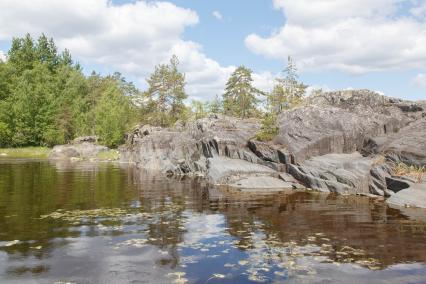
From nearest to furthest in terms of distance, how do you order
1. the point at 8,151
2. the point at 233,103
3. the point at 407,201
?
the point at 407,201, the point at 233,103, the point at 8,151

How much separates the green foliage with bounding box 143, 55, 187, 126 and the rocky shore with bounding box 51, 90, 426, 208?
40.7 m

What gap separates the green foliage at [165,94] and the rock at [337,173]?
200 ft

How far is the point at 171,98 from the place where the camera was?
98.4 metres

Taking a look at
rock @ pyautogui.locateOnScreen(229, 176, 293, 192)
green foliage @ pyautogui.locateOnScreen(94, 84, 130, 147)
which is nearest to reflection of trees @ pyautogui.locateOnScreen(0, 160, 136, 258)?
rock @ pyautogui.locateOnScreen(229, 176, 293, 192)

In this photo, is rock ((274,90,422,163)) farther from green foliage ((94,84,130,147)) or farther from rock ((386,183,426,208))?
green foliage ((94,84,130,147))

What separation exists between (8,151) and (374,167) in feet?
328

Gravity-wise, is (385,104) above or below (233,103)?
below

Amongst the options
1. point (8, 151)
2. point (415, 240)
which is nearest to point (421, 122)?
point (415, 240)

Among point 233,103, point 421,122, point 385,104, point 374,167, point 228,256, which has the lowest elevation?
point 228,256

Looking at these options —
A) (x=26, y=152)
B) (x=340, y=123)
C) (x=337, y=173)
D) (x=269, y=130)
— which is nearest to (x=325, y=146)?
(x=340, y=123)

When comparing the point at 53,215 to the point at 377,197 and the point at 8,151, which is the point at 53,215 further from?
the point at 8,151

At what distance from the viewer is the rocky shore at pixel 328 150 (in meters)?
33.8

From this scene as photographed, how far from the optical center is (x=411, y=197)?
2833 centimetres

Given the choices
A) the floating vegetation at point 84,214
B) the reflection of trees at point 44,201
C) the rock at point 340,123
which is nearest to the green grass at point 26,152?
the reflection of trees at point 44,201
